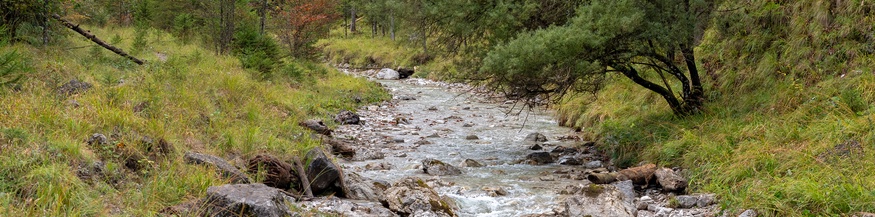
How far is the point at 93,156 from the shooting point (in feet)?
19.2

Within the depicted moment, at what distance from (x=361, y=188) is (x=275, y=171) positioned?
1.01 metres

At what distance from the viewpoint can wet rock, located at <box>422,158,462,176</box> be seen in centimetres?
927

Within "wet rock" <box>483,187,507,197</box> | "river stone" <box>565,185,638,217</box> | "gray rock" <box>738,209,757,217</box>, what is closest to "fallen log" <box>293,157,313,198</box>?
"wet rock" <box>483,187,507,197</box>

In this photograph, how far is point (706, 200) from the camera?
268 inches

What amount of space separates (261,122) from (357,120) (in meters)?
4.17

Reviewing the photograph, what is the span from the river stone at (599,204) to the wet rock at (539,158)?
316 centimetres

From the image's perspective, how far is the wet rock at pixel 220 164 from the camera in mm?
6465

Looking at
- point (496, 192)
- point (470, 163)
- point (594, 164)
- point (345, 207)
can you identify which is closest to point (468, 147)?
point (470, 163)

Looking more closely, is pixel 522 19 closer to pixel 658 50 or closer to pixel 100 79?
pixel 658 50

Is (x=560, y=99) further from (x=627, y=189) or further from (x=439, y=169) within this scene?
(x=627, y=189)

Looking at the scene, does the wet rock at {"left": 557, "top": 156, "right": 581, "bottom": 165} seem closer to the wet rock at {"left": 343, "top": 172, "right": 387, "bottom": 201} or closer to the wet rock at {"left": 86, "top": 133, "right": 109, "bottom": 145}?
the wet rock at {"left": 343, "top": 172, "right": 387, "bottom": 201}

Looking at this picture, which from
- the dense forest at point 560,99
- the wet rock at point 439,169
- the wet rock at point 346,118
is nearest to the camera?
the dense forest at point 560,99

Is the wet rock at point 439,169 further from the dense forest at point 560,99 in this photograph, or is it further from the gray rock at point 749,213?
the gray rock at point 749,213

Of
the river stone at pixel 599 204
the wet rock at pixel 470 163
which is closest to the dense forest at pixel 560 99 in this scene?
the river stone at pixel 599 204
